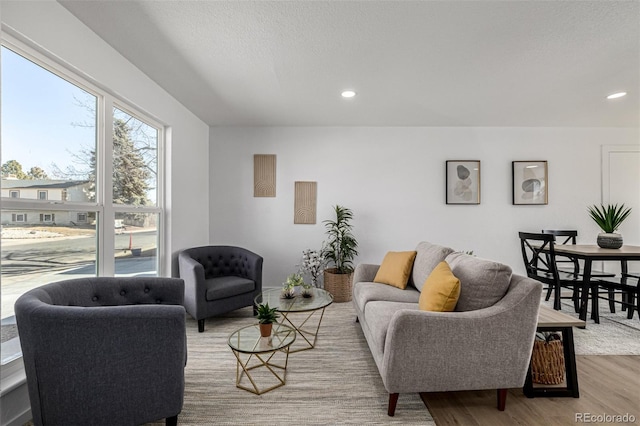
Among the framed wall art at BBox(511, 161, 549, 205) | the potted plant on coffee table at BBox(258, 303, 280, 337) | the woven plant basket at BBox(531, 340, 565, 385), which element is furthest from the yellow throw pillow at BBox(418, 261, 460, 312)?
the framed wall art at BBox(511, 161, 549, 205)

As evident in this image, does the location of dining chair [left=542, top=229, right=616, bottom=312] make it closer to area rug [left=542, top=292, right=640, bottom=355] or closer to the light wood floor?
area rug [left=542, top=292, right=640, bottom=355]

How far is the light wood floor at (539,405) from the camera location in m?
1.68

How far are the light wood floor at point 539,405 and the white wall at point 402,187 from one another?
8.14ft

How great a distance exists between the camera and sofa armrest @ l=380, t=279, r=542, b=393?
161cm

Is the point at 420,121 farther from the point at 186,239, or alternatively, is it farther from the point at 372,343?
the point at 186,239

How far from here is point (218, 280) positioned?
3.25 metres

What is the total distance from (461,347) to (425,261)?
1078 mm

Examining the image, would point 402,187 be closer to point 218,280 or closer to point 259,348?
point 218,280

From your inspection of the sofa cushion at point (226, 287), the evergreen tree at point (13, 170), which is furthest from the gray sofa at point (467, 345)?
the evergreen tree at point (13, 170)

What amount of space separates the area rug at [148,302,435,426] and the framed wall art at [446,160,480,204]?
111 inches

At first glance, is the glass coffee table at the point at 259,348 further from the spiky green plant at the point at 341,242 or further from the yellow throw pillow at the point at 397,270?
the spiky green plant at the point at 341,242

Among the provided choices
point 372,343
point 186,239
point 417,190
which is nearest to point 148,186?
point 186,239

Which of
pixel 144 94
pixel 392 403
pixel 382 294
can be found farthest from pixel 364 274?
pixel 144 94

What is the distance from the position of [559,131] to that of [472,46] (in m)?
3.29
